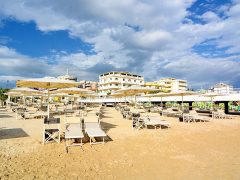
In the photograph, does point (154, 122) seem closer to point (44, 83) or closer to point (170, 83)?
point (44, 83)

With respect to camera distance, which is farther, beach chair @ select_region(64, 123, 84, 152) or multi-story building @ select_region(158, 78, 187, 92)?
multi-story building @ select_region(158, 78, 187, 92)

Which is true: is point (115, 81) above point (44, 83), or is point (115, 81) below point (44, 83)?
above

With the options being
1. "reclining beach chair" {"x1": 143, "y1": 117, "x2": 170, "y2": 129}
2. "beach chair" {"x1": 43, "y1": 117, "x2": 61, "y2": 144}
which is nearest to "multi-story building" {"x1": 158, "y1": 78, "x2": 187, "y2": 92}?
"reclining beach chair" {"x1": 143, "y1": 117, "x2": 170, "y2": 129}

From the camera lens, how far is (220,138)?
29.1 feet

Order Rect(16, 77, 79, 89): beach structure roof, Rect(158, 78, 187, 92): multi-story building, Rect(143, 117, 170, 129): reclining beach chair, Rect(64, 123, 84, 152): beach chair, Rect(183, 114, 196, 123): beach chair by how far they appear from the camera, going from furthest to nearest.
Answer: Rect(158, 78, 187, 92): multi-story building, Rect(183, 114, 196, 123): beach chair, Rect(143, 117, 170, 129): reclining beach chair, Rect(16, 77, 79, 89): beach structure roof, Rect(64, 123, 84, 152): beach chair

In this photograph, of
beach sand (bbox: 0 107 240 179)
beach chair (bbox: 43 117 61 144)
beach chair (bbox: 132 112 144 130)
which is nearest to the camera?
beach sand (bbox: 0 107 240 179)

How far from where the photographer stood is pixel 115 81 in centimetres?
7619

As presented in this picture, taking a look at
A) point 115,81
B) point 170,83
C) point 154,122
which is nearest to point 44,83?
point 154,122

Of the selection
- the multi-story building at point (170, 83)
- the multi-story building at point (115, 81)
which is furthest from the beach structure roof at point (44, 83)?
the multi-story building at point (170, 83)

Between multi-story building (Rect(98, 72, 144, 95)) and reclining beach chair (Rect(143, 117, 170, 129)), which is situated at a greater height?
multi-story building (Rect(98, 72, 144, 95))

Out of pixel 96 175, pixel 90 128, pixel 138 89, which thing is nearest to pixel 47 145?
pixel 90 128

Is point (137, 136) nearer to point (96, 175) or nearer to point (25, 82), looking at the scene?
point (96, 175)

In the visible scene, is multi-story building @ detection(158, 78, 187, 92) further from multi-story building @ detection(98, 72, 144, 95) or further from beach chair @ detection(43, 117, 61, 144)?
beach chair @ detection(43, 117, 61, 144)

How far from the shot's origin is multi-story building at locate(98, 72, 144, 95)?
76500mm
